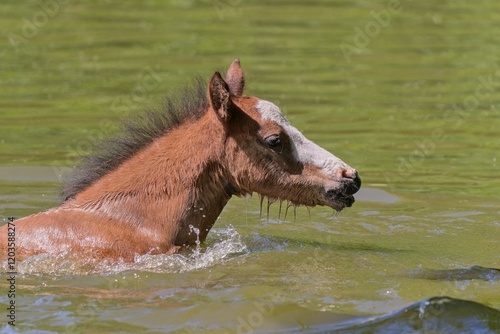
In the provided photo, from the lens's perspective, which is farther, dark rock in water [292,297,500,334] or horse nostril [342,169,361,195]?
horse nostril [342,169,361,195]

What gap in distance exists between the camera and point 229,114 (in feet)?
32.9

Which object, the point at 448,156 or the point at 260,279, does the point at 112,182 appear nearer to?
the point at 260,279

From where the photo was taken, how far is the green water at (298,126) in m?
9.55

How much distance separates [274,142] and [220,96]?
2.28 ft

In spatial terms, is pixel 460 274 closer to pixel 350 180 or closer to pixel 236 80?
pixel 350 180

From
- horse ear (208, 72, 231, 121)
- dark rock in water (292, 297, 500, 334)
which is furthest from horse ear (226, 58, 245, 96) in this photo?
dark rock in water (292, 297, 500, 334)

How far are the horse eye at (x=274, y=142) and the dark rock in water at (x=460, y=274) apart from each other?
1798mm

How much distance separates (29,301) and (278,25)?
16.0m

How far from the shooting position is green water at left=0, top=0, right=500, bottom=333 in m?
9.55

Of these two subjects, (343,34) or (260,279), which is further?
(343,34)

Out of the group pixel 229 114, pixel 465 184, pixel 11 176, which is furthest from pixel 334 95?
pixel 229 114

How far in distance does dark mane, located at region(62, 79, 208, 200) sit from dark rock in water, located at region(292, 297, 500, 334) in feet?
9.05

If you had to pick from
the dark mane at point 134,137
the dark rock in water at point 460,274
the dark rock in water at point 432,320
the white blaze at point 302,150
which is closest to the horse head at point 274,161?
the white blaze at point 302,150

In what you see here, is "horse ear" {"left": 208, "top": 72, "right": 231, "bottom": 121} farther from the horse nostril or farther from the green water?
the green water
